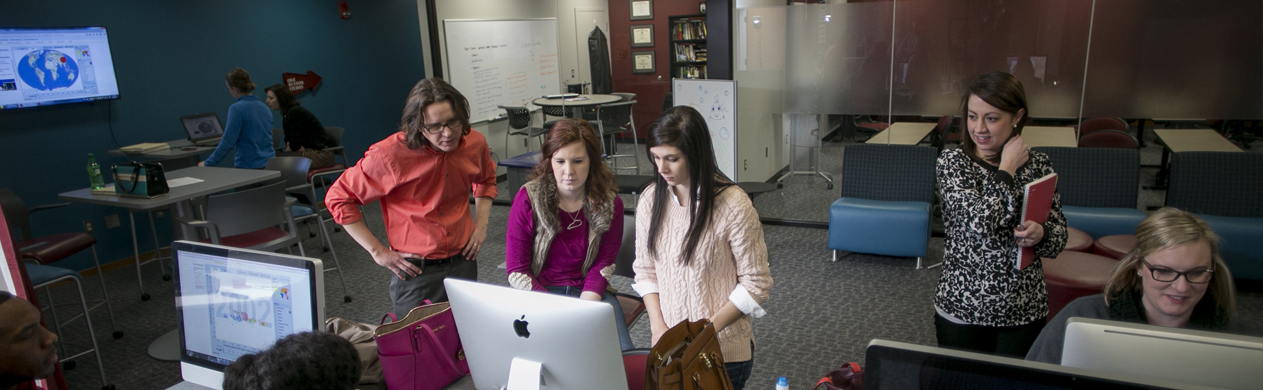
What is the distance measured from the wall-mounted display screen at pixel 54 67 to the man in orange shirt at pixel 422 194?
12.0ft

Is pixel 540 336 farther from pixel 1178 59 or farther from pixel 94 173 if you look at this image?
pixel 1178 59

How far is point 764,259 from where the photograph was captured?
173 centimetres

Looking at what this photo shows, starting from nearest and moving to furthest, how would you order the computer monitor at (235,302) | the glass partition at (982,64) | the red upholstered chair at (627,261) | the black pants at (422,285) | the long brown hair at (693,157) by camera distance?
1. the computer monitor at (235,302)
2. the long brown hair at (693,157)
3. the black pants at (422,285)
4. the red upholstered chair at (627,261)
5. the glass partition at (982,64)

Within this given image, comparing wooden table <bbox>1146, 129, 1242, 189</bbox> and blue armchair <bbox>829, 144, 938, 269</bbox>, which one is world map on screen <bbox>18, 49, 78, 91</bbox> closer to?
blue armchair <bbox>829, 144, 938, 269</bbox>

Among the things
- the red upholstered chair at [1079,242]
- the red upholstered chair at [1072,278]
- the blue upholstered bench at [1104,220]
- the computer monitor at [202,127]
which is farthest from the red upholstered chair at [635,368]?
the computer monitor at [202,127]

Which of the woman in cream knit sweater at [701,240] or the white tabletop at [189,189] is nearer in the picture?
the woman in cream knit sweater at [701,240]

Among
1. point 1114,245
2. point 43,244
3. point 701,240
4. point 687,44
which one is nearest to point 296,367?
point 701,240

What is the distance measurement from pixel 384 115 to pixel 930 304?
5517 millimetres

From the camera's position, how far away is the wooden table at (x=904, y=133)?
4.66 metres

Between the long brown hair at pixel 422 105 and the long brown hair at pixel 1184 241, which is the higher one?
the long brown hair at pixel 422 105

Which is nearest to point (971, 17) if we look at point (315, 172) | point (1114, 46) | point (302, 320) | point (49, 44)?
point (1114, 46)

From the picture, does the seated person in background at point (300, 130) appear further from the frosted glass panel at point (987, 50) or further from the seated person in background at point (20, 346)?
the frosted glass panel at point (987, 50)

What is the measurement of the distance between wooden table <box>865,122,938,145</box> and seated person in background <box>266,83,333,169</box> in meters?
4.19

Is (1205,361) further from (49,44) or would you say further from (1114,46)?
(49,44)
